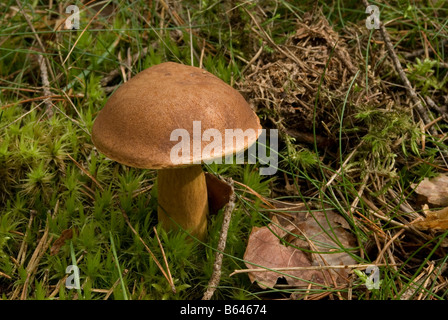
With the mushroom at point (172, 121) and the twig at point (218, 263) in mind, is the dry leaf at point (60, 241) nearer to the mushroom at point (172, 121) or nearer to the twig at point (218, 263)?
the mushroom at point (172, 121)

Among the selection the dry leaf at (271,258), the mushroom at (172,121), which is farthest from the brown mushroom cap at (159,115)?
the dry leaf at (271,258)

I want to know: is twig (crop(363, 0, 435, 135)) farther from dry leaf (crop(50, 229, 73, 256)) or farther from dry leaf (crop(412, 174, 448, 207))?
dry leaf (crop(50, 229, 73, 256))

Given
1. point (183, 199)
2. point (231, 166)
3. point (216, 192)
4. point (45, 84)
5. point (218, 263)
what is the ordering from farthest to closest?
point (45, 84)
point (231, 166)
point (216, 192)
point (183, 199)
point (218, 263)

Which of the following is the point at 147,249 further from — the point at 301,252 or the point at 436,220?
the point at 436,220

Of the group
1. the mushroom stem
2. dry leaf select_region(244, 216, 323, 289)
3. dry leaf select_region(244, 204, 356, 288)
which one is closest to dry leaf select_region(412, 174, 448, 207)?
dry leaf select_region(244, 204, 356, 288)

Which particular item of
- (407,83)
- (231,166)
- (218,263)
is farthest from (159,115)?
(407,83)

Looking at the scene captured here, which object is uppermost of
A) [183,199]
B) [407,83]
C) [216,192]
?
[407,83]

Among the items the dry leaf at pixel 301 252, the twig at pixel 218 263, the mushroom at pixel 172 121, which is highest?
the mushroom at pixel 172 121
